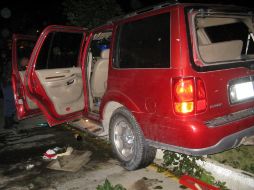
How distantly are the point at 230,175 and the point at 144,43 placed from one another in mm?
1943

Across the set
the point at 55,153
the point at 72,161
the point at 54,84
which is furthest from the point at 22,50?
the point at 72,161

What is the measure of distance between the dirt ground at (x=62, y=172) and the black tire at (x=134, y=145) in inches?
6.3

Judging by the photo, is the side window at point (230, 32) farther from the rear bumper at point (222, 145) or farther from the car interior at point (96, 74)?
the car interior at point (96, 74)

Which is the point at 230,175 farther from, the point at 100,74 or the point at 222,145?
the point at 100,74

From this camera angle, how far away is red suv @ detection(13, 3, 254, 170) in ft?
10.6

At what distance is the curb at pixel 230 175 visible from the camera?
11.4 ft

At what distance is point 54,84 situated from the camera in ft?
17.4

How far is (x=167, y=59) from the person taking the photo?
3367 millimetres

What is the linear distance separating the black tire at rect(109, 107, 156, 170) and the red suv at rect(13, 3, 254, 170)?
14mm

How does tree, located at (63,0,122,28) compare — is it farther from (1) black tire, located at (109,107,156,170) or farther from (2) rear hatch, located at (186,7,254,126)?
(2) rear hatch, located at (186,7,254,126)

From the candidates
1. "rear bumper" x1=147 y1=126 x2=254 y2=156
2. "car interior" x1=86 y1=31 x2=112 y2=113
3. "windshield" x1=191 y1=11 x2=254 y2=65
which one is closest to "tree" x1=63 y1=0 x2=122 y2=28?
"car interior" x1=86 y1=31 x2=112 y2=113

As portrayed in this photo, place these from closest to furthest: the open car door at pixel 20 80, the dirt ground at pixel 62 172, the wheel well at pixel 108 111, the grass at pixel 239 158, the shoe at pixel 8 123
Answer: the dirt ground at pixel 62 172
the grass at pixel 239 158
the wheel well at pixel 108 111
the open car door at pixel 20 80
the shoe at pixel 8 123

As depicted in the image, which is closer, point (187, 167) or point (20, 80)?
point (187, 167)

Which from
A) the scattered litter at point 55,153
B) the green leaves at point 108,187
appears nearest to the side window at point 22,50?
the scattered litter at point 55,153
